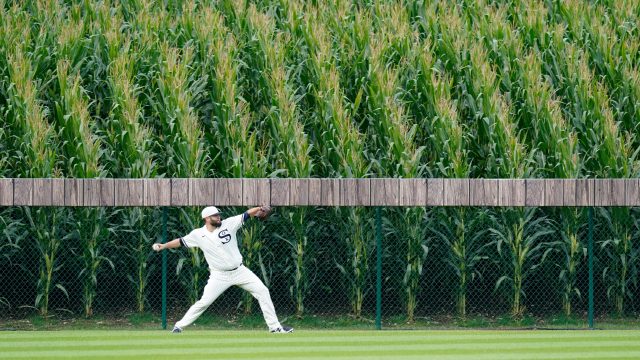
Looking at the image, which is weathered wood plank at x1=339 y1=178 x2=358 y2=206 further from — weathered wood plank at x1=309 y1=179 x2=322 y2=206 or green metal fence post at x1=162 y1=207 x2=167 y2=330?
green metal fence post at x1=162 y1=207 x2=167 y2=330

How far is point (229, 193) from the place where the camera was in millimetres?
17625

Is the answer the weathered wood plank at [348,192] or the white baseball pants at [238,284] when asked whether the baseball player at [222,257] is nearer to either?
the white baseball pants at [238,284]

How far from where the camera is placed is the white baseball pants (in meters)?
15.8

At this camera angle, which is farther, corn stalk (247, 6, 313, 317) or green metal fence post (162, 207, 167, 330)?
corn stalk (247, 6, 313, 317)

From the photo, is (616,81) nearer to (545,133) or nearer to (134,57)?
(545,133)

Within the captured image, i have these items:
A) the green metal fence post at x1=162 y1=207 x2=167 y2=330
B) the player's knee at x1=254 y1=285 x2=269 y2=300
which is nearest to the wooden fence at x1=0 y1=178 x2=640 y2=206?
the green metal fence post at x1=162 y1=207 x2=167 y2=330

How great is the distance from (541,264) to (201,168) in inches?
222

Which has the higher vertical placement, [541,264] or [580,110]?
[580,110]

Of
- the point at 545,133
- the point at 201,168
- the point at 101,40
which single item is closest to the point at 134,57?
the point at 101,40

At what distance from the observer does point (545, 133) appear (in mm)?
20016

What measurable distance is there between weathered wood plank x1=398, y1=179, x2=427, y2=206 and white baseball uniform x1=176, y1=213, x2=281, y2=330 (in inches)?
112

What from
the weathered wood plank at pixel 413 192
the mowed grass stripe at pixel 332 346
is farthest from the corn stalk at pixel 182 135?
the mowed grass stripe at pixel 332 346

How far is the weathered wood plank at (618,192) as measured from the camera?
1748cm

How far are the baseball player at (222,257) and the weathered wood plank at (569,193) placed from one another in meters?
4.71
